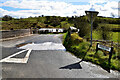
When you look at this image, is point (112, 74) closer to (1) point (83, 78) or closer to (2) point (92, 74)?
(2) point (92, 74)

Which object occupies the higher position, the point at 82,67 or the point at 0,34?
the point at 0,34

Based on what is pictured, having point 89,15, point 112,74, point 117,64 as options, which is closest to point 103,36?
point 89,15

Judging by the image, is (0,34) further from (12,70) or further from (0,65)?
(12,70)

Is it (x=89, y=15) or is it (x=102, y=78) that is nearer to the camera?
(x=102, y=78)

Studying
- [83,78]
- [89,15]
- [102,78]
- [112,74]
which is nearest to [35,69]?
[83,78]

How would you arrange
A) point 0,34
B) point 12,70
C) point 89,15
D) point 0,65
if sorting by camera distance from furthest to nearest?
point 0,34 → point 89,15 → point 0,65 → point 12,70

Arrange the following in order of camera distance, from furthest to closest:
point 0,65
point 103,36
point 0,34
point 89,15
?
point 103,36 < point 0,34 < point 89,15 < point 0,65

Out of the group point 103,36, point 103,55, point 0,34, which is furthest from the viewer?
point 103,36

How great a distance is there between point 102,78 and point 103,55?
Result: 3.59 meters

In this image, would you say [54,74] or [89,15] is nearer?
[54,74]

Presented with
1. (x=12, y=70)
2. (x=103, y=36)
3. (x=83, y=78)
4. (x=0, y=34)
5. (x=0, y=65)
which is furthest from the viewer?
(x=103, y=36)

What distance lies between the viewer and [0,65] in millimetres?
6566

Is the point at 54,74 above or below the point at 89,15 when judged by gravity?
below

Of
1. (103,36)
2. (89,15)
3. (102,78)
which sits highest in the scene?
(89,15)
